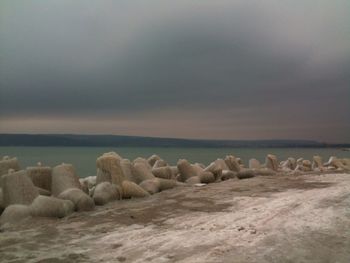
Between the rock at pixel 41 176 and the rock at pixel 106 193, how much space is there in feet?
6.10

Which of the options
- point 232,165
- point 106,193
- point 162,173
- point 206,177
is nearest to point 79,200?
point 106,193

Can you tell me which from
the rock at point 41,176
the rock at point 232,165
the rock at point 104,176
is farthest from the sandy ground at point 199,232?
the rock at point 232,165

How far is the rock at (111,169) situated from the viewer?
11.6 metres

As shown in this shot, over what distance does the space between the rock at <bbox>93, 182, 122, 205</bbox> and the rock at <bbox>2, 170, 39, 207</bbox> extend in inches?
55.6

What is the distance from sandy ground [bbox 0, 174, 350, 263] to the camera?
5645 mm

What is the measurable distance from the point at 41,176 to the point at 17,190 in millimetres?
2020

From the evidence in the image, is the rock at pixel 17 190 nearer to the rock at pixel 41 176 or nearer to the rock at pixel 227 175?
the rock at pixel 41 176

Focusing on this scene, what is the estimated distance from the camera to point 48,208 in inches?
344

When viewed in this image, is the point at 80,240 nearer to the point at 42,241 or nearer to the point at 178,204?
the point at 42,241

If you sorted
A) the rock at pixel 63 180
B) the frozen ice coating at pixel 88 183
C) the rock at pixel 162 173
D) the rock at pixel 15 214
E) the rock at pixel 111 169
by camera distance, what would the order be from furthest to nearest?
the rock at pixel 162 173 → the rock at pixel 111 169 → the rock at pixel 63 180 → the frozen ice coating at pixel 88 183 → the rock at pixel 15 214

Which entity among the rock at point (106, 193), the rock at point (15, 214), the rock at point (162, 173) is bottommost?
the rock at point (15, 214)

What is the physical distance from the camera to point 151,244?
20.4 feet

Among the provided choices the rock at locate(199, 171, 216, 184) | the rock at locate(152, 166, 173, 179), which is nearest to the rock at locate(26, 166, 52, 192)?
the rock at locate(152, 166, 173, 179)

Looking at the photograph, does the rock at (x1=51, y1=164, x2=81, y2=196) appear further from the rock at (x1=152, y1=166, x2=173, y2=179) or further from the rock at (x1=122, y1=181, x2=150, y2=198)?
the rock at (x1=152, y1=166, x2=173, y2=179)
